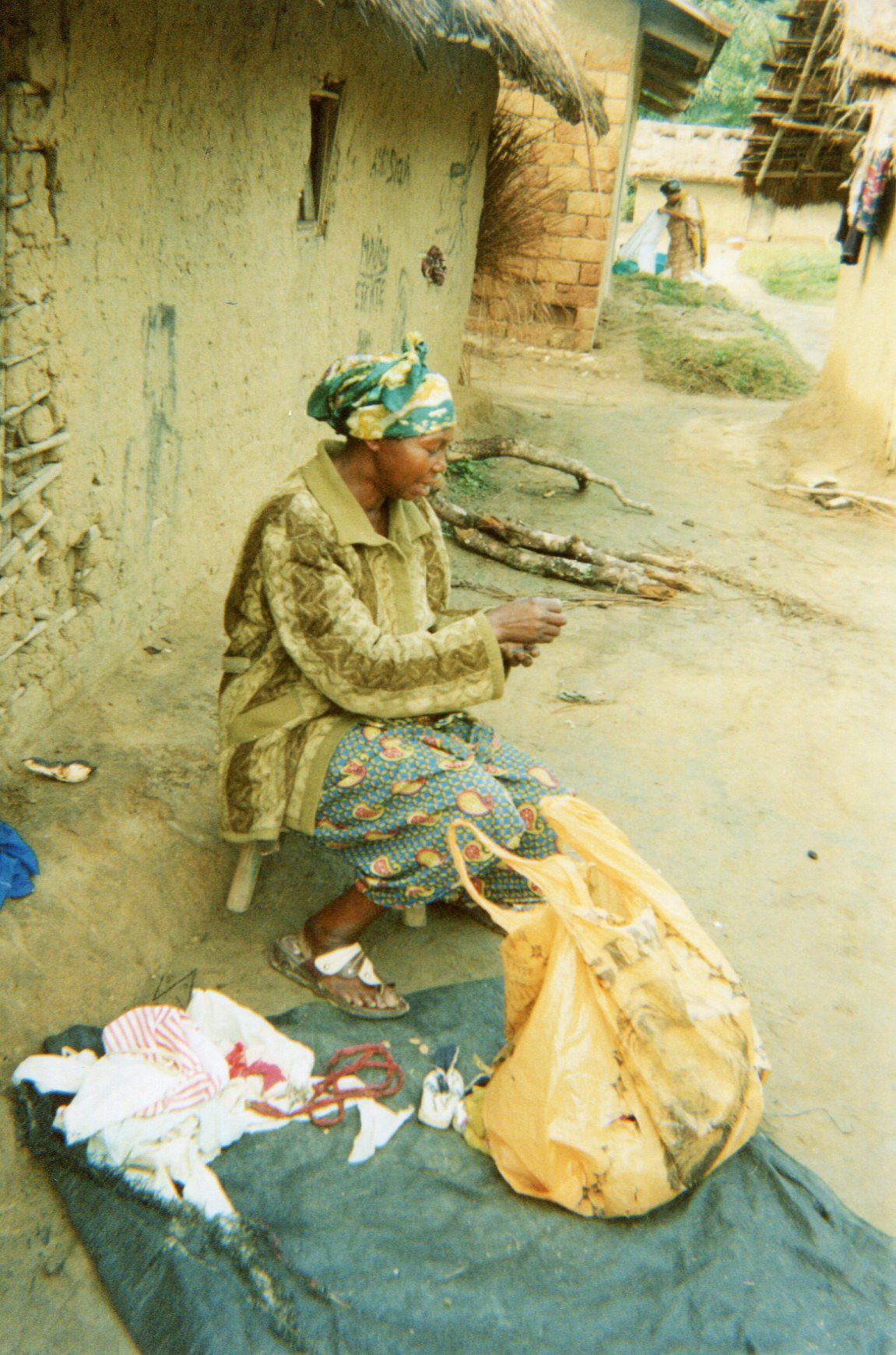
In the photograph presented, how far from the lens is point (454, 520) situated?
235 inches

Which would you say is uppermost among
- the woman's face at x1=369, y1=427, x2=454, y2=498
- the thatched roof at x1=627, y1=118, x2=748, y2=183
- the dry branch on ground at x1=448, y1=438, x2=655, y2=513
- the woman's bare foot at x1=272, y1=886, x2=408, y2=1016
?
the thatched roof at x1=627, y1=118, x2=748, y2=183

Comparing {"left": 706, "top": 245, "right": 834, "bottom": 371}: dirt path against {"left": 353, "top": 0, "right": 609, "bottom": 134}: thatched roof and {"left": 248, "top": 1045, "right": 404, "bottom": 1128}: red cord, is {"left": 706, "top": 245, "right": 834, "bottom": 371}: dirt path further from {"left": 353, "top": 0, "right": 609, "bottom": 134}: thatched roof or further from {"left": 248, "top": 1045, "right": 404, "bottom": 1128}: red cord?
{"left": 248, "top": 1045, "right": 404, "bottom": 1128}: red cord

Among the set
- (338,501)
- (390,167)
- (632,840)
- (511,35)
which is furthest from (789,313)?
(338,501)

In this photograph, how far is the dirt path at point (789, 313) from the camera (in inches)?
587

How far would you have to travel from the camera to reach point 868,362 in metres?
8.06

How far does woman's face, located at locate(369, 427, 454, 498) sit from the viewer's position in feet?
7.88

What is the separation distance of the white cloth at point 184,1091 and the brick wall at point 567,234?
8.06 meters

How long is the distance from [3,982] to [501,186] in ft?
22.4

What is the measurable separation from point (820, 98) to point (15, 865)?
9.13m

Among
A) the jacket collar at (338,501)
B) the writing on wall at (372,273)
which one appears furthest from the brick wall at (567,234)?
the jacket collar at (338,501)

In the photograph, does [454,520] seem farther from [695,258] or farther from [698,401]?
[695,258]

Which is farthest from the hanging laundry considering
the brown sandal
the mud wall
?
the brown sandal

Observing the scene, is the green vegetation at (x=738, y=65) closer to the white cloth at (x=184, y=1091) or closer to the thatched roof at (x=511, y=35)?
the thatched roof at (x=511, y=35)

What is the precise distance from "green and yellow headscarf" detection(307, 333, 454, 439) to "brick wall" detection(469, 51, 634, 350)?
7342 mm
